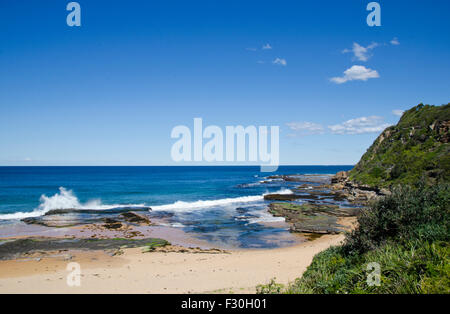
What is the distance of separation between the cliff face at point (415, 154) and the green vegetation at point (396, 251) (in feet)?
77.5

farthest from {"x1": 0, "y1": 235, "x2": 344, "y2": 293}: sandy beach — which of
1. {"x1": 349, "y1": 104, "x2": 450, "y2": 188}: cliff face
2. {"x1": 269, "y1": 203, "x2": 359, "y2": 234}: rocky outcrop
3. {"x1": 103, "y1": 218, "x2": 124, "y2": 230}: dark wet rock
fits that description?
{"x1": 349, "y1": 104, "x2": 450, "y2": 188}: cliff face

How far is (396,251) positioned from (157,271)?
1085cm

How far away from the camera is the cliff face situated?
112 feet

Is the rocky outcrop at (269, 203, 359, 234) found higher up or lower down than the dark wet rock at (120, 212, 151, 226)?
higher up

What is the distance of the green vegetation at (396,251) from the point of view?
6.29 meters

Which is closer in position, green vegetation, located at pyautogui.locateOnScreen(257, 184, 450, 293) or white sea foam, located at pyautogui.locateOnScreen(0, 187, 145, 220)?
green vegetation, located at pyautogui.locateOnScreen(257, 184, 450, 293)

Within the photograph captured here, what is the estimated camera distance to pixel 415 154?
40219 mm

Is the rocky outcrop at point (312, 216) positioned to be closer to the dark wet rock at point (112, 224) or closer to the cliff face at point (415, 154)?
the cliff face at point (415, 154)

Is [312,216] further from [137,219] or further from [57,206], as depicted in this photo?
[57,206]

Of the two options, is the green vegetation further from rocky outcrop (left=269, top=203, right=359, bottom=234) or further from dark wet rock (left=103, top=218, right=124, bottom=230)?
dark wet rock (left=103, top=218, right=124, bottom=230)

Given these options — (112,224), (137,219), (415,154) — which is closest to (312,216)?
(137,219)

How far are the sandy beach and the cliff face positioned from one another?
23.1m

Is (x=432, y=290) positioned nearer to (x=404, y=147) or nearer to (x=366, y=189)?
(x=366, y=189)

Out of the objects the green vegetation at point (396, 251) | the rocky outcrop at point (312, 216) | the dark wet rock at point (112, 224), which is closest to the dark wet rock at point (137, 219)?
the dark wet rock at point (112, 224)
